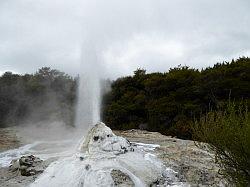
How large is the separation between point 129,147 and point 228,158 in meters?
4.52

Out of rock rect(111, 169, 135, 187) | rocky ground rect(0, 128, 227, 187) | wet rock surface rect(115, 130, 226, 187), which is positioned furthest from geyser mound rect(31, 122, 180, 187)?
wet rock surface rect(115, 130, 226, 187)

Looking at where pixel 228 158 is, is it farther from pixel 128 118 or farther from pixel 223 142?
pixel 128 118

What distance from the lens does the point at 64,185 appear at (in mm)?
12414

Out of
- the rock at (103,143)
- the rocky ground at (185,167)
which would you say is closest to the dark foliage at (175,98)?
the rocky ground at (185,167)

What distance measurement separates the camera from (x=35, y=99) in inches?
1286

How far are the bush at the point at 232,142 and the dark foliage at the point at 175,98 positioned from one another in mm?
12200

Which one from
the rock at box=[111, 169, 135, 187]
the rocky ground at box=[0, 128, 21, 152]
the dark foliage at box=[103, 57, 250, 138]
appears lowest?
the rock at box=[111, 169, 135, 187]

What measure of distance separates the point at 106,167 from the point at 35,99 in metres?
20.4

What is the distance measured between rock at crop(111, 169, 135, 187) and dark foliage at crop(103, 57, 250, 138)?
34.3 feet

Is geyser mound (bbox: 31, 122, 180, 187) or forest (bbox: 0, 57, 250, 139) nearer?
geyser mound (bbox: 31, 122, 180, 187)

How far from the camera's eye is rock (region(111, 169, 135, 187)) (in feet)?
40.6

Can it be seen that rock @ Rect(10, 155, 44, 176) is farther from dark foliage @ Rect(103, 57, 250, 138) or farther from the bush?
dark foliage @ Rect(103, 57, 250, 138)

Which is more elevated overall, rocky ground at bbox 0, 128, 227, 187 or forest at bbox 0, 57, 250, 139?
forest at bbox 0, 57, 250, 139

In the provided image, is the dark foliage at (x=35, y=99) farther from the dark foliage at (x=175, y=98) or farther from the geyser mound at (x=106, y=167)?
the geyser mound at (x=106, y=167)
